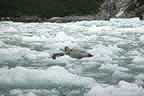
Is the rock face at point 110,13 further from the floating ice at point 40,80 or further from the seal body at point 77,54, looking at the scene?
the floating ice at point 40,80

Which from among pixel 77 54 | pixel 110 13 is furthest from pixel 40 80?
pixel 110 13

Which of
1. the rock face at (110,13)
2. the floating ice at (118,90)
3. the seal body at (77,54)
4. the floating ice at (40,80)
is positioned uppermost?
the floating ice at (40,80)

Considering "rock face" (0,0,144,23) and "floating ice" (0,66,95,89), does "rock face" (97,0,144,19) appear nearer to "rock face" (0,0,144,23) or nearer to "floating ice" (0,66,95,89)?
"rock face" (0,0,144,23)

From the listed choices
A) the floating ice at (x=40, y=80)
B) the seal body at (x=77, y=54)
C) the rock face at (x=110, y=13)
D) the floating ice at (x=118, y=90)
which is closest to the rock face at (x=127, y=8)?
the rock face at (x=110, y=13)

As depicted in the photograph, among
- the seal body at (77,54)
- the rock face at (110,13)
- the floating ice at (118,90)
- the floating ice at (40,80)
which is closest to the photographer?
the floating ice at (118,90)

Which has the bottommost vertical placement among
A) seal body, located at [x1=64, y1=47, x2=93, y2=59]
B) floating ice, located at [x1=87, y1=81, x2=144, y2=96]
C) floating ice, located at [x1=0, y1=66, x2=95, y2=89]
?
seal body, located at [x1=64, y1=47, x2=93, y2=59]

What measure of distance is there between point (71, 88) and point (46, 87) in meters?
0.34

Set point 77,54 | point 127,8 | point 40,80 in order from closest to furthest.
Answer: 1. point 40,80
2. point 77,54
3. point 127,8

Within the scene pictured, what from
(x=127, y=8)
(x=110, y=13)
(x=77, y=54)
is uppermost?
(x=77, y=54)

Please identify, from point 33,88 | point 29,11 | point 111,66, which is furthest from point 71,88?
point 29,11

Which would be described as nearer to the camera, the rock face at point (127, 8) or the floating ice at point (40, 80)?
the floating ice at point (40, 80)

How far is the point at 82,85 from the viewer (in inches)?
169

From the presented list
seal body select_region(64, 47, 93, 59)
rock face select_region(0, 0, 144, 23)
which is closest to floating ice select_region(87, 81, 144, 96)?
seal body select_region(64, 47, 93, 59)

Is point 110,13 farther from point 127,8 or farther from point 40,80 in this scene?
point 40,80
